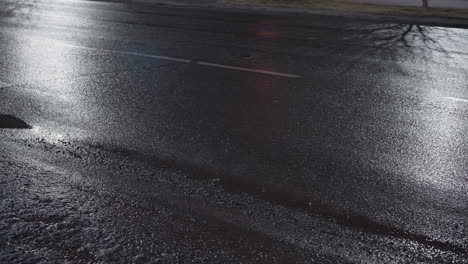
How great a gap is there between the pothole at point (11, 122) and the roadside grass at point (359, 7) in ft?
44.6

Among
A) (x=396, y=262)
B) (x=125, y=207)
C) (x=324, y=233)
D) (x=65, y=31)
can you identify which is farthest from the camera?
(x=65, y=31)

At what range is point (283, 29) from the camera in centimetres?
1446

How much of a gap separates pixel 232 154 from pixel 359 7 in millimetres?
14848

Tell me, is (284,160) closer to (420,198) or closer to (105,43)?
(420,198)

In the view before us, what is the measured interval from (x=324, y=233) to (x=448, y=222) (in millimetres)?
922

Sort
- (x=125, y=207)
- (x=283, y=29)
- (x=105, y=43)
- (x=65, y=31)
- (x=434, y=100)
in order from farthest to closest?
(x=283, y=29)
(x=65, y=31)
(x=105, y=43)
(x=434, y=100)
(x=125, y=207)

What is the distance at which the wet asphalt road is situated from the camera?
154 inches

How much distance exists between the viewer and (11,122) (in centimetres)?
647

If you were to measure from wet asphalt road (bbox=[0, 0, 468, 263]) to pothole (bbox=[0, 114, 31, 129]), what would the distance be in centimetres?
10

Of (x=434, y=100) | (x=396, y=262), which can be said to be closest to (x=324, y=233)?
(x=396, y=262)

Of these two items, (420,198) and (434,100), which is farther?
(434,100)

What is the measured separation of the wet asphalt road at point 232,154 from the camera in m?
3.92

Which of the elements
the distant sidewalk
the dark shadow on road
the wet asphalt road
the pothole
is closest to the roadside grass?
the distant sidewalk

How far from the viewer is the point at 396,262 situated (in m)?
3.64
